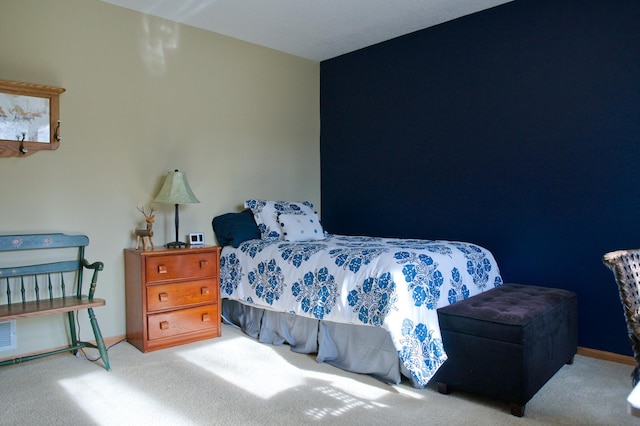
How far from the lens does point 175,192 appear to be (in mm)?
3438

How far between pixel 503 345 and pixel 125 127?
298 cm

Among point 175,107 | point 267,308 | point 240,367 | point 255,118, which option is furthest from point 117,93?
point 240,367

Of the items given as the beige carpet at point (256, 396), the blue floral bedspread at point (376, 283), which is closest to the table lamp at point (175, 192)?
the blue floral bedspread at point (376, 283)

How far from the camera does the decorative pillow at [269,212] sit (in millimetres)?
3854

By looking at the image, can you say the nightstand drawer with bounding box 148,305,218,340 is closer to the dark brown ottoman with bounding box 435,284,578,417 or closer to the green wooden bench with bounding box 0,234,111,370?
the green wooden bench with bounding box 0,234,111,370

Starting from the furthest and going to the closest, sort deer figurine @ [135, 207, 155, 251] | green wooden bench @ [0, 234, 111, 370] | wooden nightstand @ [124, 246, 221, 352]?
deer figurine @ [135, 207, 155, 251]
wooden nightstand @ [124, 246, 221, 352]
green wooden bench @ [0, 234, 111, 370]

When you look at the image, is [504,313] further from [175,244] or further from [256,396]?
[175,244]

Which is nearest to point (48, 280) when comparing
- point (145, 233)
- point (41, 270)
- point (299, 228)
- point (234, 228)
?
point (41, 270)

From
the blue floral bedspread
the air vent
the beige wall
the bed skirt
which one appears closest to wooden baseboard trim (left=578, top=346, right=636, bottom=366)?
the blue floral bedspread

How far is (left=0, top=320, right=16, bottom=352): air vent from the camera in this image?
2.92 meters

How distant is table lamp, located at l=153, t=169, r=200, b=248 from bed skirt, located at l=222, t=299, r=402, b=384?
0.86 metres

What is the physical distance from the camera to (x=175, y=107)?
3.76 m

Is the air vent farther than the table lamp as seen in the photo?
No

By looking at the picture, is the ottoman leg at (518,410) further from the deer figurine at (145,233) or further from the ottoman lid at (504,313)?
the deer figurine at (145,233)
